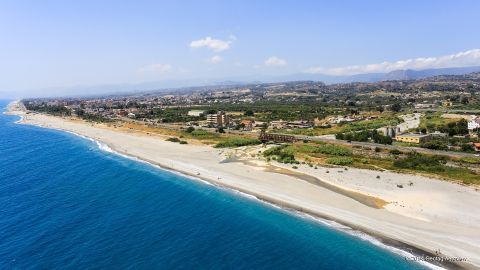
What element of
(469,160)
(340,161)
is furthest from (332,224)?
(469,160)

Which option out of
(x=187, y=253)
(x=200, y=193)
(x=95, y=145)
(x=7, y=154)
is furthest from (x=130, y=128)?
(x=187, y=253)

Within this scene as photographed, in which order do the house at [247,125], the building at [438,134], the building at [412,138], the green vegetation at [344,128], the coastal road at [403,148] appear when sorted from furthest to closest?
the house at [247,125] < the green vegetation at [344,128] < the building at [438,134] < the building at [412,138] < the coastal road at [403,148]

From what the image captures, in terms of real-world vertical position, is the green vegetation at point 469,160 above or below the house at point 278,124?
below

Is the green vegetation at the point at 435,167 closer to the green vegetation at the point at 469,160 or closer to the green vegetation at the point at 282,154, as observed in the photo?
the green vegetation at the point at 469,160

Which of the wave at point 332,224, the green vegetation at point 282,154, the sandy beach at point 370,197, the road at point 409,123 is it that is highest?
the green vegetation at point 282,154

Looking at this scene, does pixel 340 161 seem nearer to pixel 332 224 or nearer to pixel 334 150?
pixel 334 150

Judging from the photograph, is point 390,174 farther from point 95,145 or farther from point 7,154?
point 7,154

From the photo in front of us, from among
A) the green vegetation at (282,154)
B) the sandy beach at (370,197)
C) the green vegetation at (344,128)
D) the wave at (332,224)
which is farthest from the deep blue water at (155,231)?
the green vegetation at (344,128)
